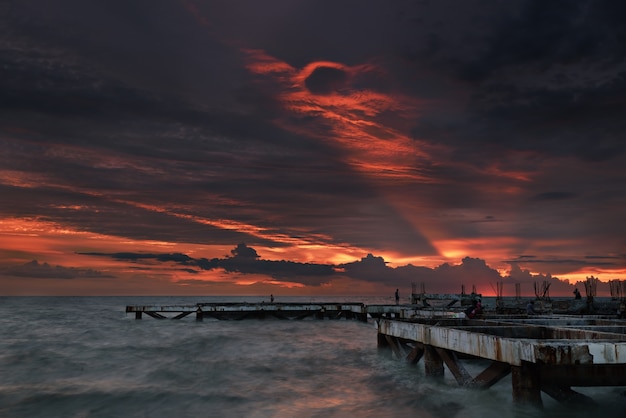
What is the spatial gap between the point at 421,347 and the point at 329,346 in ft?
59.4

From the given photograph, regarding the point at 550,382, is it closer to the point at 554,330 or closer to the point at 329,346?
the point at 554,330

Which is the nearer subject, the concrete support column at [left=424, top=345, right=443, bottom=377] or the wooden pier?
the wooden pier

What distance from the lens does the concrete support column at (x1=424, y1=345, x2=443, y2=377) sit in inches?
744

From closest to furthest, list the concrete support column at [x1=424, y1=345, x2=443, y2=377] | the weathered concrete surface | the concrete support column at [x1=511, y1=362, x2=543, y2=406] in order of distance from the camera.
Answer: the weathered concrete surface < the concrete support column at [x1=511, y1=362, x2=543, y2=406] < the concrete support column at [x1=424, y1=345, x2=443, y2=377]

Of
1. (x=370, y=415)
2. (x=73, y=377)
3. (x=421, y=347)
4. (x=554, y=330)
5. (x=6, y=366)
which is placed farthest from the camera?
(x=6, y=366)

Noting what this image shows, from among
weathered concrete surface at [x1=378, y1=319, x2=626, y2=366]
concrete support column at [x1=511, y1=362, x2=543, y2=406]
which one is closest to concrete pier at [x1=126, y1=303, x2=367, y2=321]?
weathered concrete surface at [x1=378, y1=319, x2=626, y2=366]

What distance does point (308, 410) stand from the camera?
17.1 meters

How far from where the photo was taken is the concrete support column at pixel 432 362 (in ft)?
62.0

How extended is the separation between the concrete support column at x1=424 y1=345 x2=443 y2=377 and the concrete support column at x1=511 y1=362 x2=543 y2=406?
5752mm

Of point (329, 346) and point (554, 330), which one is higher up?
point (554, 330)

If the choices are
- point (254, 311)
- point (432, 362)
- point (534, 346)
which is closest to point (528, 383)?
point (534, 346)

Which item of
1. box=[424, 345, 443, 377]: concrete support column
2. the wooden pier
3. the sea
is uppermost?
the wooden pier

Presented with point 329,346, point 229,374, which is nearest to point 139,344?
point 329,346

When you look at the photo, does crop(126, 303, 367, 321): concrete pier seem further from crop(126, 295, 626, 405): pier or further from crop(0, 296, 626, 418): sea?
crop(126, 295, 626, 405): pier
